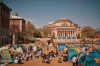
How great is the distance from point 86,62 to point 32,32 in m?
74.4

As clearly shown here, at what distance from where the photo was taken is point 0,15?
1912 inches

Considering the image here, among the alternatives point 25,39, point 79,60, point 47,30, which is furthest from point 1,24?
point 47,30

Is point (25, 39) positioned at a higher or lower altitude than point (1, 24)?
lower

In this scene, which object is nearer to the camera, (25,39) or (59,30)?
(25,39)

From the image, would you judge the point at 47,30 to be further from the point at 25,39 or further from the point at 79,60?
the point at 79,60

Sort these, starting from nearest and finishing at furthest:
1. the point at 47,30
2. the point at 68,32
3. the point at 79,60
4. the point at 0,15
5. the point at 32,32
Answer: the point at 79,60
the point at 0,15
the point at 32,32
the point at 47,30
the point at 68,32

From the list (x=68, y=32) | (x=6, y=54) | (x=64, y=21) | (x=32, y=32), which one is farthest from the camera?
(x=64, y=21)

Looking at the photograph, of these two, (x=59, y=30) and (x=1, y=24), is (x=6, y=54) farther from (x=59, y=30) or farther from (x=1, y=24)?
(x=59, y=30)

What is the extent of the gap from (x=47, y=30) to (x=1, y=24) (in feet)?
190

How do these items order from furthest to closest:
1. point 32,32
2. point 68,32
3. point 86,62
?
point 68,32 < point 32,32 < point 86,62

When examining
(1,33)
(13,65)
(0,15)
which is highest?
(0,15)

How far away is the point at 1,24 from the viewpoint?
5050cm

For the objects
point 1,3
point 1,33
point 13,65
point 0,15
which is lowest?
point 13,65

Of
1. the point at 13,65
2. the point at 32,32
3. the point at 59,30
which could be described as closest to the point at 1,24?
the point at 13,65
